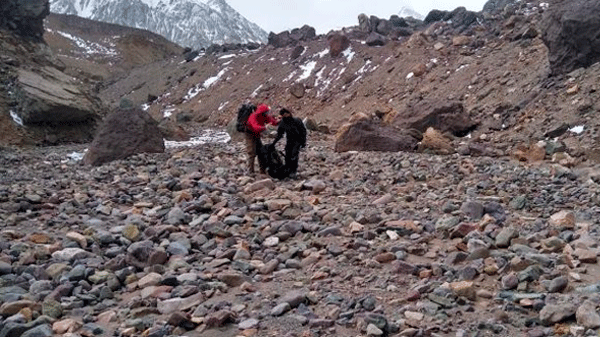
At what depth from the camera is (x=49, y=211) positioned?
10648 millimetres

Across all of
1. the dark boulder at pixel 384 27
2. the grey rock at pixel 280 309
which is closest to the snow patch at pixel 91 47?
the dark boulder at pixel 384 27

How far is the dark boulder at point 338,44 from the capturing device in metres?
40.8

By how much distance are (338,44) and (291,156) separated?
94.7 feet

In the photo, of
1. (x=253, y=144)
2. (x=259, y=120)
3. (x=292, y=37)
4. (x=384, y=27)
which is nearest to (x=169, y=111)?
(x=292, y=37)

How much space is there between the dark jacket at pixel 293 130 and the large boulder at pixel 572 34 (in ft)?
32.4

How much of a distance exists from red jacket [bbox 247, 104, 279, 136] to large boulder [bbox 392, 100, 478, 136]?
669 cm

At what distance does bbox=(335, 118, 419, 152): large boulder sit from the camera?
53.4 feet

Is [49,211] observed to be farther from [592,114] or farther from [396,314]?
[592,114]

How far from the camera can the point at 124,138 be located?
1716 centimetres

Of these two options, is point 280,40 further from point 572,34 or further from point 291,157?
point 291,157

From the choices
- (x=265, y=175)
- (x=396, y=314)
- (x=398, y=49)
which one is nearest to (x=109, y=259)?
(x=396, y=314)

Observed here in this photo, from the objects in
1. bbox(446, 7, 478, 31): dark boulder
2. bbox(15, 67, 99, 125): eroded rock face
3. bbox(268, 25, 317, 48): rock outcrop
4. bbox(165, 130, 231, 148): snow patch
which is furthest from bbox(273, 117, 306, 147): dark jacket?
bbox(268, 25, 317, 48): rock outcrop

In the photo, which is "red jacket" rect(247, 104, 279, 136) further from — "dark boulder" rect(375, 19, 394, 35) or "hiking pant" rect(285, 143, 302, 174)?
"dark boulder" rect(375, 19, 394, 35)

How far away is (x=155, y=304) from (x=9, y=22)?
28.1 m
